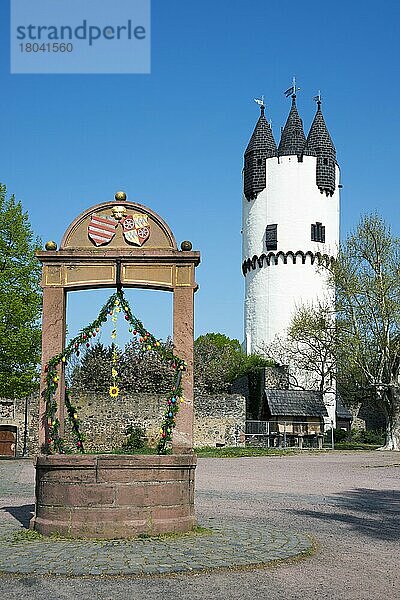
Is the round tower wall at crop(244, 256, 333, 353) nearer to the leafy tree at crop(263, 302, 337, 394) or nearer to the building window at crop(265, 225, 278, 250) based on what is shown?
the building window at crop(265, 225, 278, 250)

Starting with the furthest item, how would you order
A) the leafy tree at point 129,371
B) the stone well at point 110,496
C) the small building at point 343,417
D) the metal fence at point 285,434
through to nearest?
→ the small building at point 343,417 < the leafy tree at point 129,371 < the metal fence at point 285,434 < the stone well at point 110,496

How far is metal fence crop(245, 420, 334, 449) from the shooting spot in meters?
Answer: 45.8

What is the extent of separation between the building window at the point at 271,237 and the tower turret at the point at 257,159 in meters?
3.26

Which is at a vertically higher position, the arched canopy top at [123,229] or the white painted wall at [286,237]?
the white painted wall at [286,237]

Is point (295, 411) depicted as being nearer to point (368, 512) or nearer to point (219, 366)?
point (219, 366)

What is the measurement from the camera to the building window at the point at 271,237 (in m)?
69.3

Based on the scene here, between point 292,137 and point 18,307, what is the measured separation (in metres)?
46.1

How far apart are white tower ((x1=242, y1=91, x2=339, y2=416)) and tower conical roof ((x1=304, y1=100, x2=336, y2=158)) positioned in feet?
0.08

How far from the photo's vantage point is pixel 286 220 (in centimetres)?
6938

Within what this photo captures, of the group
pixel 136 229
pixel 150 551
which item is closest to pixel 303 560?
pixel 150 551

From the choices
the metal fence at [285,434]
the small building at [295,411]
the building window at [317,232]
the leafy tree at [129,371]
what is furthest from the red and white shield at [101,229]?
the building window at [317,232]

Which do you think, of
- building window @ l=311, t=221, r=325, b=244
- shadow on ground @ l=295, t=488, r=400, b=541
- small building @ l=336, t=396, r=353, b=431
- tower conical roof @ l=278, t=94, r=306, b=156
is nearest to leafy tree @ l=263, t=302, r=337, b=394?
small building @ l=336, t=396, r=353, b=431

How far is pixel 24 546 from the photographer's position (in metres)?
9.40

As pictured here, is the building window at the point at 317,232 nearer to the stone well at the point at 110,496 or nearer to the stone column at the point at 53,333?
the stone column at the point at 53,333
